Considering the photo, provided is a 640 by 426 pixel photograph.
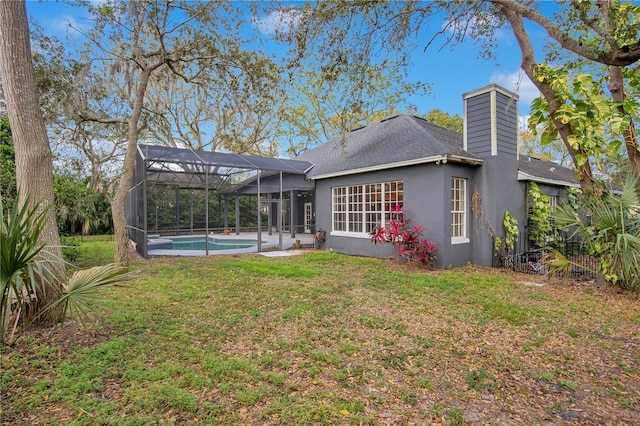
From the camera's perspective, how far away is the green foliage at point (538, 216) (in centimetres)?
980

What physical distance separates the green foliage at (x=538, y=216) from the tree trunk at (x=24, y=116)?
11.5m

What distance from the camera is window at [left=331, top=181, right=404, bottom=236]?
1051 cm

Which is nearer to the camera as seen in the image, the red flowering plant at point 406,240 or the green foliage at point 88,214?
the red flowering plant at point 406,240

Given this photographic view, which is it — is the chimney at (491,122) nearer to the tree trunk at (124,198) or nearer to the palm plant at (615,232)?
the palm plant at (615,232)

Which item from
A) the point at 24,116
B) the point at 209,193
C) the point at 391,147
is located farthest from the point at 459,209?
the point at 209,193

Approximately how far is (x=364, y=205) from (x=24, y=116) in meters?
8.95

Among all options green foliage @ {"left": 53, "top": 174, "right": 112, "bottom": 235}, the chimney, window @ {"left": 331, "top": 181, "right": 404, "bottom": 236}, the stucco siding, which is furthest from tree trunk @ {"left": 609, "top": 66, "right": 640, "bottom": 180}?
green foliage @ {"left": 53, "top": 174, "right": 112, "bottom": 235}

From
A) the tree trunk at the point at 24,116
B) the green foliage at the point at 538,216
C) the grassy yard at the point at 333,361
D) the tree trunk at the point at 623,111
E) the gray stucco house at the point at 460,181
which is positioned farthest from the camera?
the green foliage at the point at 538,216

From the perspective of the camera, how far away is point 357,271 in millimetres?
8719

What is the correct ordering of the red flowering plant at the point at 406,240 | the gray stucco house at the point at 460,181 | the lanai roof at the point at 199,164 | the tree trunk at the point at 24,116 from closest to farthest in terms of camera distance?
the tree trunk at the point at 24,116
the red flowering plant at the point at 406,240
the gray stucco house at the point at 460,181
the lanai roof at the point at 199,164

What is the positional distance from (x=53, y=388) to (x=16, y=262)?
4.13 feet

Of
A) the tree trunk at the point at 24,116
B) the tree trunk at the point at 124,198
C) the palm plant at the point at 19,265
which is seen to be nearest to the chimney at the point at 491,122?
the tree trunk at the point at 124,198

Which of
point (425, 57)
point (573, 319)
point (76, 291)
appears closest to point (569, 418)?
point (573, 319)

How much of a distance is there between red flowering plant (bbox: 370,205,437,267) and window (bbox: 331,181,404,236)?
0.55 metres
